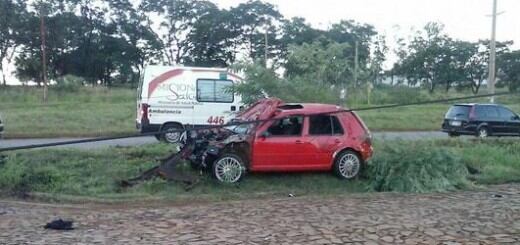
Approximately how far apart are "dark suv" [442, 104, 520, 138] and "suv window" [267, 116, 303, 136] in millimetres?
11977

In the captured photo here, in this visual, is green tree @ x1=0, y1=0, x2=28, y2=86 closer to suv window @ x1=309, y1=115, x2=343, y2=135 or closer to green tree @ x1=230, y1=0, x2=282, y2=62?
green tree @ x1=230, y1=0, x2=282, y2=62

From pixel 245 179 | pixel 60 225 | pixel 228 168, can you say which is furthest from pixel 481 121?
pixel 60 225

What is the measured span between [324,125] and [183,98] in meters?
6.89

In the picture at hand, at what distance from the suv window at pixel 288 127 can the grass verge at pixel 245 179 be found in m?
0.92

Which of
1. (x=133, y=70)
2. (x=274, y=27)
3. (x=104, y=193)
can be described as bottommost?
(x=104, y=193)

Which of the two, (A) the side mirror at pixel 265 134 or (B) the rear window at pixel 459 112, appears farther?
(B) the rear window at pixel 459 112

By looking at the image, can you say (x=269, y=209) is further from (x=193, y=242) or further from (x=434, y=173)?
(x=434, y=173)

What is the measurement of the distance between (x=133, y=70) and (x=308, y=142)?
50.9 metres

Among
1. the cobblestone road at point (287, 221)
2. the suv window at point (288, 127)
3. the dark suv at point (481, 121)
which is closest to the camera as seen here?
the cobblestone road at point (287, 221)

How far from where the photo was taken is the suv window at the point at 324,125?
35.9 feet

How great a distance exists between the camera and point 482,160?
12844 mm

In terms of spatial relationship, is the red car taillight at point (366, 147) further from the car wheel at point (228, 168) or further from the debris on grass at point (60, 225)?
the debris on grass at point (60, 225)

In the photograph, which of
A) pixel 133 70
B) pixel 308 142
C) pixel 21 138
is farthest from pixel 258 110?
pixel 133 70

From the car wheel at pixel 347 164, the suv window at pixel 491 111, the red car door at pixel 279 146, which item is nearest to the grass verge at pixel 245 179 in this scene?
the car wheel at pixel 347 164
